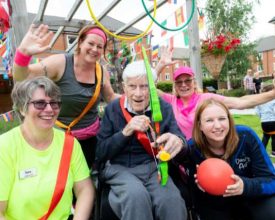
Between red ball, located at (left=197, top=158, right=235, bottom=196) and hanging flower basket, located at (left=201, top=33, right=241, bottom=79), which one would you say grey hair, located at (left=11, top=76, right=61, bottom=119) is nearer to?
red ball, located at (left=197, top=158, right=235, bottom=196)

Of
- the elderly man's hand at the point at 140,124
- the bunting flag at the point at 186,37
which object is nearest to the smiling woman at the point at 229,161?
the elderly man's hand at the point at 140,124

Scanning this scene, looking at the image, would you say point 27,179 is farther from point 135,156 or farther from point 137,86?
point 137,86

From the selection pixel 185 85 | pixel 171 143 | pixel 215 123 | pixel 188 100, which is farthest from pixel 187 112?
pixel 171 143

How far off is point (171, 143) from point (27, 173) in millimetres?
931

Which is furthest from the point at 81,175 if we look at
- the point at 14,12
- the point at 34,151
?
the point at 14,12

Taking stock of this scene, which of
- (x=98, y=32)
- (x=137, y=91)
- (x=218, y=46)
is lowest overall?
(x=137, y=91)

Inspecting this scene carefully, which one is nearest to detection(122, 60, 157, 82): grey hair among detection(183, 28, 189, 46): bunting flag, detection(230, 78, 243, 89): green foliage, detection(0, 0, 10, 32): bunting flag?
detection(0, 0, 10, 32): bunting flag

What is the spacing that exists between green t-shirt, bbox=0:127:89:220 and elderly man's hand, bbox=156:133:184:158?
66 cm

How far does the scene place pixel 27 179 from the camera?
1.79 meters

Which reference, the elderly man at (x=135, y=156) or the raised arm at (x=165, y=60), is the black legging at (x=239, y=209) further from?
the raised arm at (x=165, y=60)

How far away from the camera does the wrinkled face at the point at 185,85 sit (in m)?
2.98

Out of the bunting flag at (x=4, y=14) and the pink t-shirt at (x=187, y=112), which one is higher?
the bunting flag at (x=4, y=14)

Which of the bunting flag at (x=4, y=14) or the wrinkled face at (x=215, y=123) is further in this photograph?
the bunting flag at (x=4, y=14)

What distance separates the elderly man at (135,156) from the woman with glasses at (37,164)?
0.23 meters
